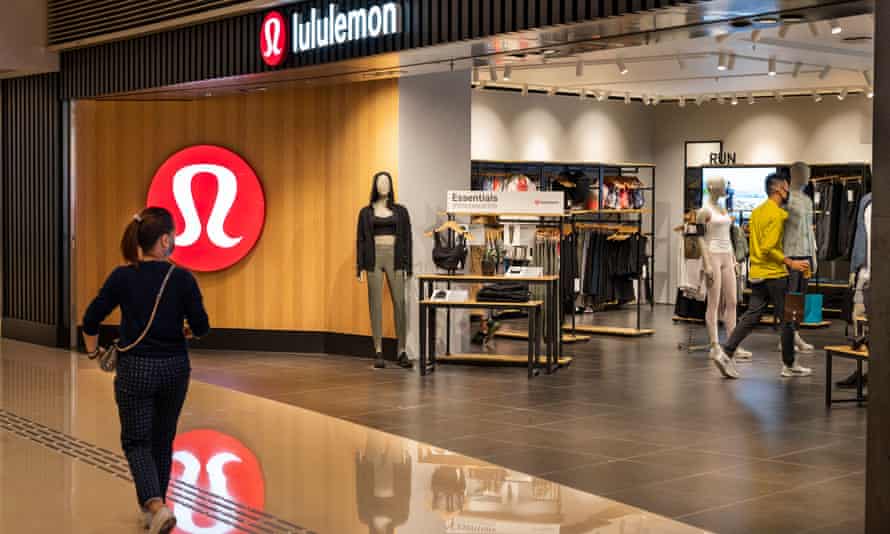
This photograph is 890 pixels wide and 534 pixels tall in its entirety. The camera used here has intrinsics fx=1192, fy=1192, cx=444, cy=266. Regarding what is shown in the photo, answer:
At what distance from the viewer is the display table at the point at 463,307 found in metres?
9.98

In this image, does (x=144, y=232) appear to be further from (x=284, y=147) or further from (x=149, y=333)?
(x=284, y=147)

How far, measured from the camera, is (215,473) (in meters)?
6.41

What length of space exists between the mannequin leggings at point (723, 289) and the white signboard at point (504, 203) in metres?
1.51

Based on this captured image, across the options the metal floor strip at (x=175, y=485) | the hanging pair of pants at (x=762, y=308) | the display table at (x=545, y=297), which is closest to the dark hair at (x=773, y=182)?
the hanging pair of pants at (x=762, y=308)

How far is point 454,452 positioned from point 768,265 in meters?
3.99

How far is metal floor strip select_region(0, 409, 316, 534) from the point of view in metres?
5.35

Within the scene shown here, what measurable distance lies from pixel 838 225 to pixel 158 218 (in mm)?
11157

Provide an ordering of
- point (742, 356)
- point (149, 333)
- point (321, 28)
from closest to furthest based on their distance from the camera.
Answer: point (149, 333)
point (321, 28)
point (742, 356)

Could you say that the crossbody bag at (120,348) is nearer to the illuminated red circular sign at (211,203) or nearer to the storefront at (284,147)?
the storefront at (284,147)

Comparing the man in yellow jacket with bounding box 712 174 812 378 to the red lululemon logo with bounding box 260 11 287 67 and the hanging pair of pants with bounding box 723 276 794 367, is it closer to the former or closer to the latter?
the hanging pair of pants with bounding box 723 276 794 367

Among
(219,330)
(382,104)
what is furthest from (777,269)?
(219,330)

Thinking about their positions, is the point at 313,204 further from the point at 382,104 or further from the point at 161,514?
the point at 161,514

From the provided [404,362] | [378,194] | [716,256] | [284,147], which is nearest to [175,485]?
[404,362]

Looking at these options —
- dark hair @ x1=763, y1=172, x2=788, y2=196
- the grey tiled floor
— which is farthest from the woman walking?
dark hair @ x1=763, y1=172, x2=788, y2=196
